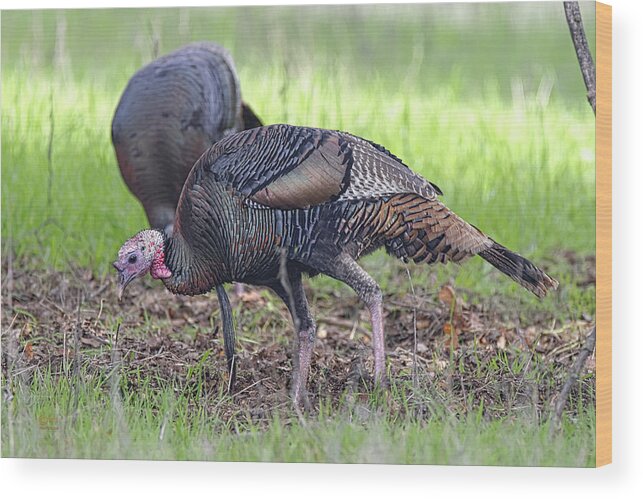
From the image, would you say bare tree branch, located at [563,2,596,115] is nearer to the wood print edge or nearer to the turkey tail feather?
the wood print edge

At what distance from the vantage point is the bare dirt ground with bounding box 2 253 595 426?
20.7 feet

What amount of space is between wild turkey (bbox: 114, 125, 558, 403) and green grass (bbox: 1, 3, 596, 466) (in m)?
0.19

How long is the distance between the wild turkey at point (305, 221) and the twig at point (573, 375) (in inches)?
12.3

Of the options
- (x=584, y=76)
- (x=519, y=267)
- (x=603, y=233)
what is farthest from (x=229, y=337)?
(x=584, y=76)

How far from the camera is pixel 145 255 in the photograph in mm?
6258

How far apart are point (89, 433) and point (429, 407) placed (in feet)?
4.90

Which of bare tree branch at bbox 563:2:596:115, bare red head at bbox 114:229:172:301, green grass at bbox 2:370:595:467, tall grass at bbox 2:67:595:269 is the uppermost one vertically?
bare tree branch at bbox 563:2:596:115

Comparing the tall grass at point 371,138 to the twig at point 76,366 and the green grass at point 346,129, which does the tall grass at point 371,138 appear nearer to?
the green grass at point 346,129

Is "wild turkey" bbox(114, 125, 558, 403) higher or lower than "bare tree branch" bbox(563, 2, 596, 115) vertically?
lower

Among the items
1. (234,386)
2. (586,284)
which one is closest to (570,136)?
(586,284)

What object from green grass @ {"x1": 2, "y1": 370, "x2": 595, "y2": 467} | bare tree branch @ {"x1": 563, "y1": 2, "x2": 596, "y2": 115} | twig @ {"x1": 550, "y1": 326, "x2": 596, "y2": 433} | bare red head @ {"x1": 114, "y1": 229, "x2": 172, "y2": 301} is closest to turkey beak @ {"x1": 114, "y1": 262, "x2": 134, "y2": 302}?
bare red head @ {"x1": 114, "y1": 229, "x2": 172, "y2": 301}

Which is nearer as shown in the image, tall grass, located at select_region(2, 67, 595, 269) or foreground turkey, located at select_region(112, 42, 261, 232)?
tall grass, located at select_region(2, 67, 595, 269)

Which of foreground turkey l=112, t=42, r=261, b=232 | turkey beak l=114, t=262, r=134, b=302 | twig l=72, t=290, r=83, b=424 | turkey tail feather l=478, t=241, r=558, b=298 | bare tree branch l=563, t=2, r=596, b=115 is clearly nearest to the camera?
bare tree branch l=563, t=2, r=596, b=115

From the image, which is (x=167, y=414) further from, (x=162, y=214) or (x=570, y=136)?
(x=570, y=136)
